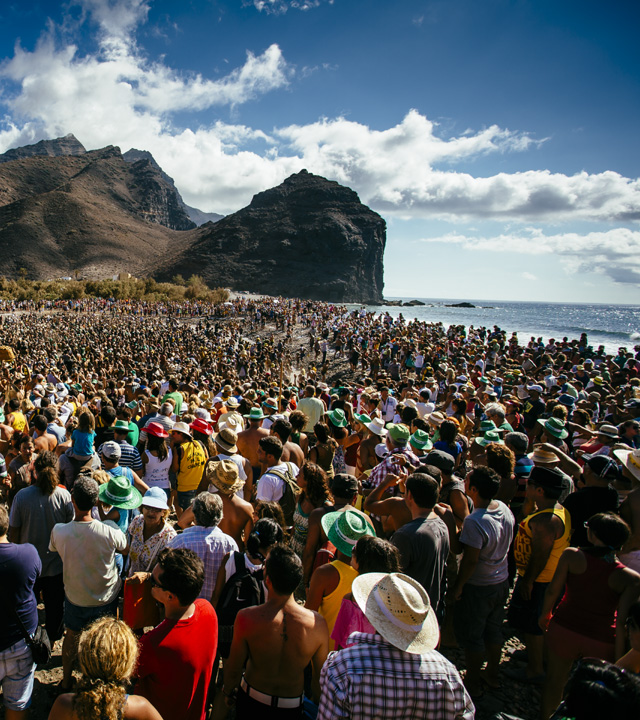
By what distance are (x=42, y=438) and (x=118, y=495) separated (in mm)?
2369

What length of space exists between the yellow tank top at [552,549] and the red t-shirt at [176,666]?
2.42m

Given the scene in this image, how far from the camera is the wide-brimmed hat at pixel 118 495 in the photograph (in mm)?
3357

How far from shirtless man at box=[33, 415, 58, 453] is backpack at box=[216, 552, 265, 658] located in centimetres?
342

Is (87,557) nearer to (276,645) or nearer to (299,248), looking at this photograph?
(276,645)

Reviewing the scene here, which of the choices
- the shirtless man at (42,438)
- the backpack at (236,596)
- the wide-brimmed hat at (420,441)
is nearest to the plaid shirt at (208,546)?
the backpack at (236,596)

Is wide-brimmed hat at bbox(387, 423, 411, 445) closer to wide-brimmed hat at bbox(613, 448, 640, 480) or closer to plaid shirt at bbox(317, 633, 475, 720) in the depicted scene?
wide-brimmed hat at bbox(613, 448, 640, 480)

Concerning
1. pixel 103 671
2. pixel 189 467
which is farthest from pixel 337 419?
pixel 103 671

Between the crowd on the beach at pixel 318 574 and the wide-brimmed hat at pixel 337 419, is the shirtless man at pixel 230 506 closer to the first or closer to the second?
the crowd on the beach at pixel 318 574

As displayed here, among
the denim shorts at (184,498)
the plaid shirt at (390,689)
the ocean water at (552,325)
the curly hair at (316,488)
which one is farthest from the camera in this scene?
the ocean water at (552,325)

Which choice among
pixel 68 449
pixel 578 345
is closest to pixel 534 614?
pixel 68 449

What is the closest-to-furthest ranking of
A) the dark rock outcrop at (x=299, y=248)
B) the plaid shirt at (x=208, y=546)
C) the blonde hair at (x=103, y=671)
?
the blonde hair at (x=103, y=671) < the plaid shirt at (x=208, y=546) < the dark rock outcrop at (x=299, y=248)

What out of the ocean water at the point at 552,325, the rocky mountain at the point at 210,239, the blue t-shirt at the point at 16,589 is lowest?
the blue t-shirt at the point at 16,589

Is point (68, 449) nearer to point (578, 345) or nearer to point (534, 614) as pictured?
point (534, 614)

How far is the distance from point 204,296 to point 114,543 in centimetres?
6235
